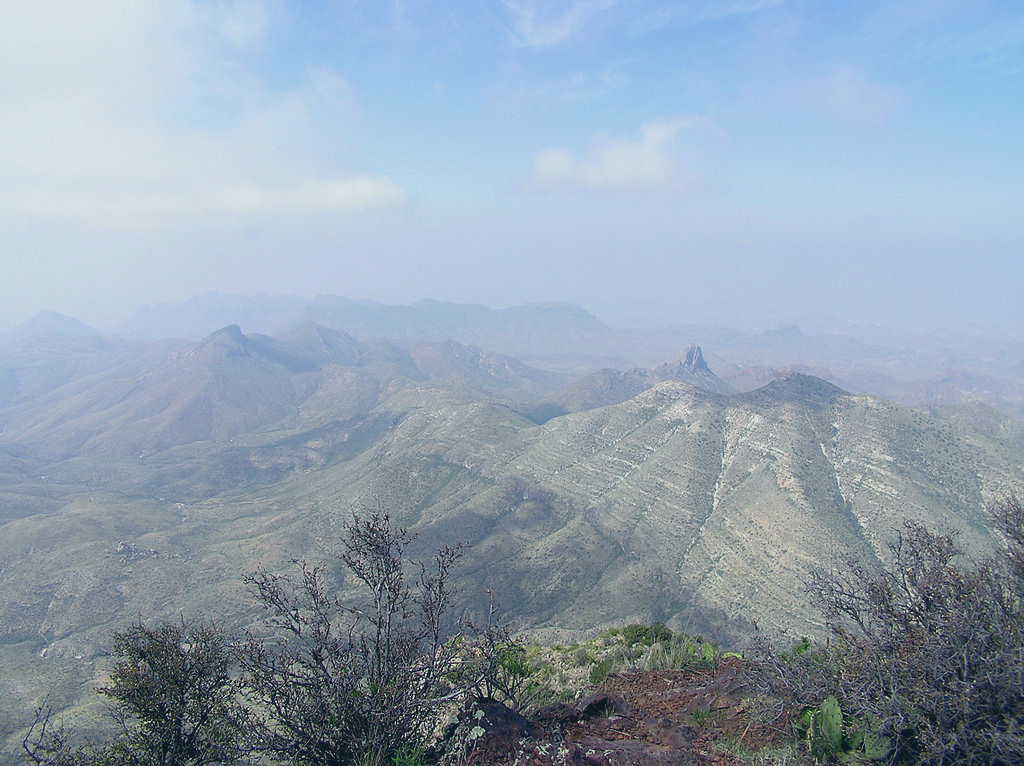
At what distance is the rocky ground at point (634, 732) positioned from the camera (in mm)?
10156

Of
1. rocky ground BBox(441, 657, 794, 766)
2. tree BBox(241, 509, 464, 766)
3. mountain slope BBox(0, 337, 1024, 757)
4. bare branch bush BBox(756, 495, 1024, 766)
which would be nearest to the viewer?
bare branch bush BBox(756, 495, 1024, 766)

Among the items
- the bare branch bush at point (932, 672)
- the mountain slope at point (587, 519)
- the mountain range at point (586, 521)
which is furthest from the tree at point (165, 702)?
the mountain slope at point (587, 519)

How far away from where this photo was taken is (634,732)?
1205 centimetres

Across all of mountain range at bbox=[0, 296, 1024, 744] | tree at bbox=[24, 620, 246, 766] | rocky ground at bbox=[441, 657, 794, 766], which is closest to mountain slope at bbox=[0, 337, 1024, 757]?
mountain range at bbox=[0, 296, 1024, 744]

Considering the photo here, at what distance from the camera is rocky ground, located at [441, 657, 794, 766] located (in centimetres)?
1016

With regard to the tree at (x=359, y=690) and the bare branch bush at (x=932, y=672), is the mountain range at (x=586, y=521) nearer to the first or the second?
the bare branch bush at (x=932, y=672)

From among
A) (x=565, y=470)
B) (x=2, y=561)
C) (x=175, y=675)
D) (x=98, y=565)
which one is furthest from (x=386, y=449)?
(x=175, y=675)

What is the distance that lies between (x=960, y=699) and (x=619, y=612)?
241ft

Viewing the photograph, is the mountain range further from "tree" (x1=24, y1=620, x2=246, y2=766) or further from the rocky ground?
the rocky ground

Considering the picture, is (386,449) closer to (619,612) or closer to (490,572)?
(490,572)

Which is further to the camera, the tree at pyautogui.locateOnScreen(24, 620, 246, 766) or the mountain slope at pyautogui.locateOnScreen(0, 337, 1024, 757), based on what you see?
the mountain slope at pyautogui.locateOnScreen(0, 337, 1024, 757)

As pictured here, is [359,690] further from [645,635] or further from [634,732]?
[645,635]

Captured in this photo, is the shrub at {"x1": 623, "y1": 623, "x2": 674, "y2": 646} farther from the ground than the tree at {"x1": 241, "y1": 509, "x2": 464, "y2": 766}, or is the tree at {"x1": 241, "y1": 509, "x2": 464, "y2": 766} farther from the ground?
the tree at {"x1": 241, "y1": 509, "x2": 464, "y2": 766}

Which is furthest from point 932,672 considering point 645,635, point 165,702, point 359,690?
point 165,702
